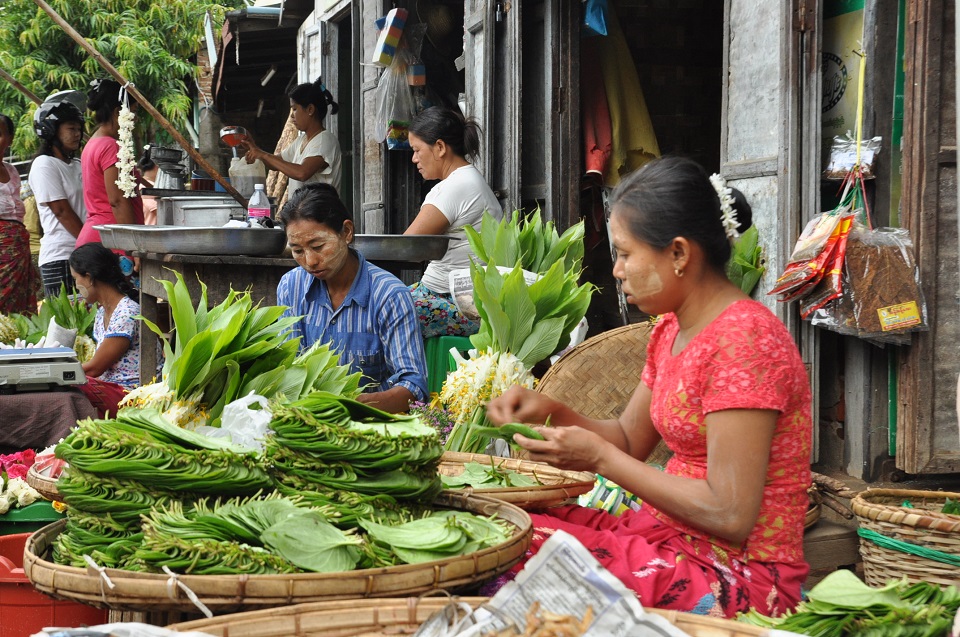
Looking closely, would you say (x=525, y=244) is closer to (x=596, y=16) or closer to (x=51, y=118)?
(x=596, y=16)

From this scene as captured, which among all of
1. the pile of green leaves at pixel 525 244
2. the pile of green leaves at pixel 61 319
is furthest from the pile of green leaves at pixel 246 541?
the pile of green leaves at pixel 61 319

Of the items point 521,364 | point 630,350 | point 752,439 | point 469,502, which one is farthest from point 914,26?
point 469,502

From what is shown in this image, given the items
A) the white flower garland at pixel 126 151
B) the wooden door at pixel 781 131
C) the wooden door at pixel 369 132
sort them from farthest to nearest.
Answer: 1. the wooden door at pixel 369 132
2. the white flower garland at pixel 126 151
3. the wooden door at pixel 781 131

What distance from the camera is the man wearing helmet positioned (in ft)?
25.2

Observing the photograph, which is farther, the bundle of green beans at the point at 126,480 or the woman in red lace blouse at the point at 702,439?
the woman in red lace blouse at the point at 702,439

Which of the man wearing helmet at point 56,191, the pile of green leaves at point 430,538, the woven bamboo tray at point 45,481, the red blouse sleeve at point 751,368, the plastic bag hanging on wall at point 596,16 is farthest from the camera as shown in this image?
the man wearing helmet at point 56,191

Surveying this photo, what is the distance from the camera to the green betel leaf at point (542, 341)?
341cm

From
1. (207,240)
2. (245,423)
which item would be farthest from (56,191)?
(245,423)

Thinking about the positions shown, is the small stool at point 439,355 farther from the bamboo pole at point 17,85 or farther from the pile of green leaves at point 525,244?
the bamboo pole at point 17,85

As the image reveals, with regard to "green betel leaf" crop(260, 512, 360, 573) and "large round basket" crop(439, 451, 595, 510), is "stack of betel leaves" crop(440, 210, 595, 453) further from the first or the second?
"green betel leaf" crop(260, 512, 360, 573)

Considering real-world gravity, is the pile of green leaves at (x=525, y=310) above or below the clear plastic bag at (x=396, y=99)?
below

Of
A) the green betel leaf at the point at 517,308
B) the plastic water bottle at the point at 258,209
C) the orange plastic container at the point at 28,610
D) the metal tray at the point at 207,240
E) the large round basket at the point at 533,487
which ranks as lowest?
the orange plastic container at the point at 28,610

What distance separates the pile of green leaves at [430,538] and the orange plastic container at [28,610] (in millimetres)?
838

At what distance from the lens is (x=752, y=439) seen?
2.02 metres
